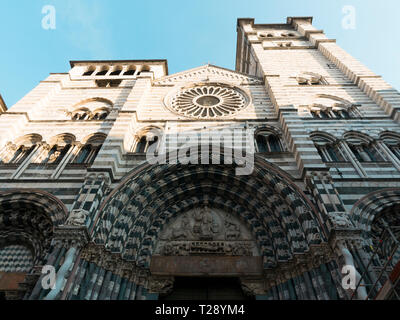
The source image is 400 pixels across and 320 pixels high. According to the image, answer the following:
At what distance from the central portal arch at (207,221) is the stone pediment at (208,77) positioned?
27.0 feet

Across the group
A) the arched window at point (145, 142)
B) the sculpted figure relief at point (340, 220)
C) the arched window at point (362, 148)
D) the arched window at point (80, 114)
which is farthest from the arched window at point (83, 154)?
the arched window at point (362, 148)

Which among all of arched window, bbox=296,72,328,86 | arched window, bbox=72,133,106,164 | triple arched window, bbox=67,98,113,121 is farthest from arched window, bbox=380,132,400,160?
triple arched window, bbox=67,98,113,121

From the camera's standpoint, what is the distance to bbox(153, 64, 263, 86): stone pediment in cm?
1673

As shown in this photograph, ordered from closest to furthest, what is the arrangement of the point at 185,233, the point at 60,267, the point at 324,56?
the point at 60,267, the point at 185,233, the point at 324,56

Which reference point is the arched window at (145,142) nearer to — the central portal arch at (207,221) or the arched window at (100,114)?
the central portal arch at (207,221)

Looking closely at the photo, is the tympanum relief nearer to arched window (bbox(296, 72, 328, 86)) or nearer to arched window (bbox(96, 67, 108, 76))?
arched window (bbox(296, 72, 328, 86))

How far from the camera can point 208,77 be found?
1733 cm

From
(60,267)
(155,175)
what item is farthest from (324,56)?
(60,267)

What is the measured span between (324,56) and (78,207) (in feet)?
61.5

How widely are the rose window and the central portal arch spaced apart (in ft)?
14.4

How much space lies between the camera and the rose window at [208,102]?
46.1ft

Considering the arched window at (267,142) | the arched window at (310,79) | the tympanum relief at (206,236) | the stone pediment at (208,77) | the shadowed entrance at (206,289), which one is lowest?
the shadowed entrance at (206,289)
